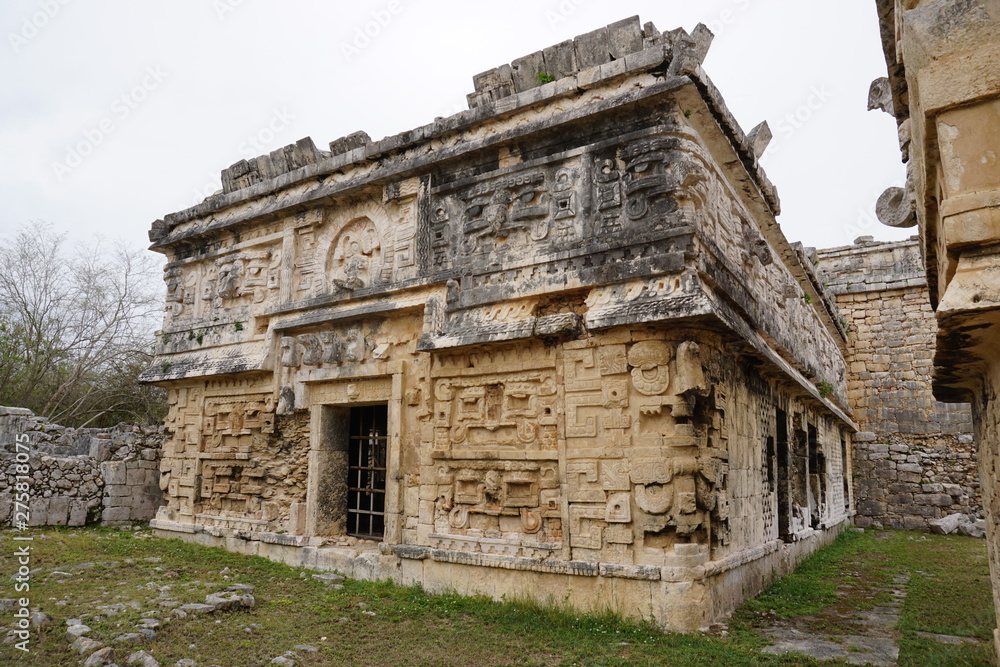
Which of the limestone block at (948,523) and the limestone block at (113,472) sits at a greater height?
the limestone block at (113,472)

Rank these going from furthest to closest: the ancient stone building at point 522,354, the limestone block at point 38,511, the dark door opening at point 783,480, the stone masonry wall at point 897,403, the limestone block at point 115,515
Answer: the stone masonry wall at point 897,403, the limestone block at point 115,515, the limestone block at point 38,511, the dark door opening at point 783,480, the ancient stone building at point 522,354

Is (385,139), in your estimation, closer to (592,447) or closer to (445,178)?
(445,178)

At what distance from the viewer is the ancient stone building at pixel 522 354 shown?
A: 5.55 m

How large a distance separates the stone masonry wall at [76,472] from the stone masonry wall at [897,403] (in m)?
13.9

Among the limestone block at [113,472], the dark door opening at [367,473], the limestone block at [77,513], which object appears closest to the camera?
the dark door opening at [367,473]

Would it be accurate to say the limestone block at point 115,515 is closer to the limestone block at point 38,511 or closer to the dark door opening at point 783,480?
the limestone block at point 38,511

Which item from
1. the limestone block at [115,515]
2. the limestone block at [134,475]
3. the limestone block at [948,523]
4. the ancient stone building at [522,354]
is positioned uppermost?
the ancient stone building at [522,354]

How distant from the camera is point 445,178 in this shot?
729cm

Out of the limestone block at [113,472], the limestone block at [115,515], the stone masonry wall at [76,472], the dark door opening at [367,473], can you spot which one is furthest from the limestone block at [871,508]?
the limestone block at [113,472]

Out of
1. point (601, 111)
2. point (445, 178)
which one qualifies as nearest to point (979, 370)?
point (601, 111)

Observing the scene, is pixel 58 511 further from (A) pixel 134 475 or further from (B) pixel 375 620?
(B) pixel 375 620

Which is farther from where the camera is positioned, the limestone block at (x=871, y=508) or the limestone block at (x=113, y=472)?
the limestone block at (x=871, y=508)

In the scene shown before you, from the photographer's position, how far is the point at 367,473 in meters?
8.05

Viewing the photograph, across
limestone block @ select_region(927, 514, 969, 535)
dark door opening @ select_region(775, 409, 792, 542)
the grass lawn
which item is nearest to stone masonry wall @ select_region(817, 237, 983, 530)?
limestone block @ select_region(927, 514, 969, 535)
